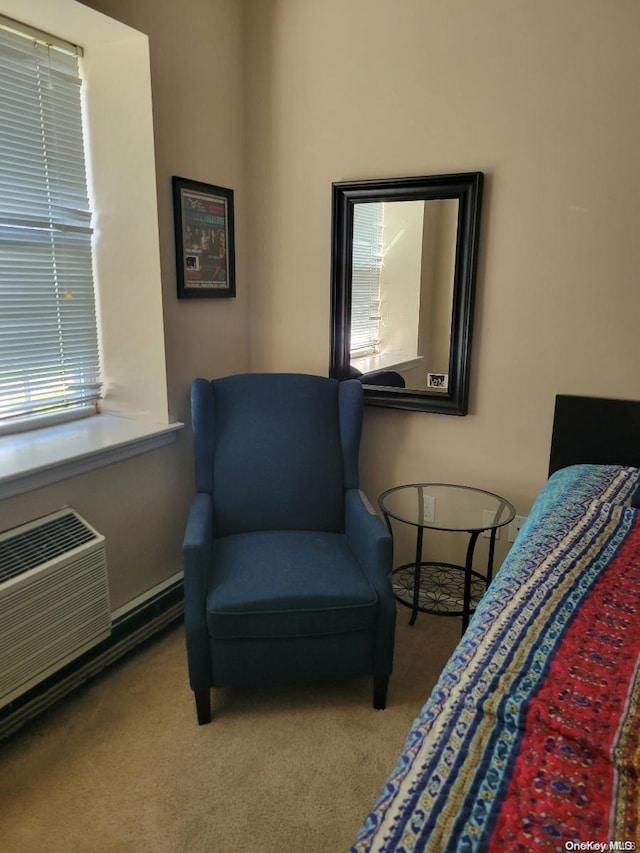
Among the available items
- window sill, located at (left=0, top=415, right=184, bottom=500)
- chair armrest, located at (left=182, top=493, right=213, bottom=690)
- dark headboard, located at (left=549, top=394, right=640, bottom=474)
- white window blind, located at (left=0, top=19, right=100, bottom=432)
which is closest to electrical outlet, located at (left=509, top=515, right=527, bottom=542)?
dark headboard, located at (left=549, top=394, right=640, bottom=474)

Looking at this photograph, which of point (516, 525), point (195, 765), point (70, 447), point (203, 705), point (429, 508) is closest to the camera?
point (195, 765)

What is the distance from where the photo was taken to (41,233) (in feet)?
7.25

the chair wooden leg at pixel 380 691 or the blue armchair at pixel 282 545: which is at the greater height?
the blue armchair at pixel 282 545

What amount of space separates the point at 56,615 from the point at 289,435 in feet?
3.41

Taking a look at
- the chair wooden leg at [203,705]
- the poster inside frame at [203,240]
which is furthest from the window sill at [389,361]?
the chair wooden leg at [203,705]

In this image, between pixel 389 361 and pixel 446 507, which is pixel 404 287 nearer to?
pixel 389 361

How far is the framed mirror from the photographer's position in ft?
7.79

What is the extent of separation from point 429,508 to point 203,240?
1.44 metres

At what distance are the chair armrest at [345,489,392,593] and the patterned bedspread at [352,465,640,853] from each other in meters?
0.50

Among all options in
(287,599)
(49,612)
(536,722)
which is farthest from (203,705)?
(536,722)

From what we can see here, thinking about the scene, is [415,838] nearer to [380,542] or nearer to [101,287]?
[380,542]

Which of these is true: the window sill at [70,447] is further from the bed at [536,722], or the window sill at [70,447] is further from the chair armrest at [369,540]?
the bed at [536,722]

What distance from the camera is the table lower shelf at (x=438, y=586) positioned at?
8.11 ft

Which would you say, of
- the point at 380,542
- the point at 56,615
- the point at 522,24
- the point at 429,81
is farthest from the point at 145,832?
the point at 522,24
